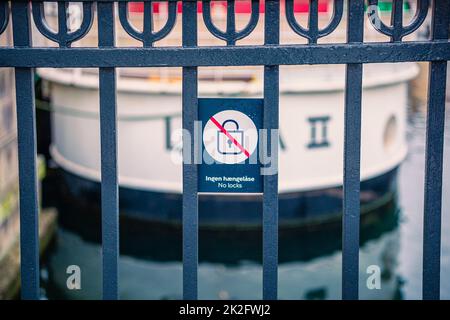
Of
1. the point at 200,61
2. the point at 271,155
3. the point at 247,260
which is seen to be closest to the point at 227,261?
the point at 247,260

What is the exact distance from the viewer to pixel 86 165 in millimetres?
9297

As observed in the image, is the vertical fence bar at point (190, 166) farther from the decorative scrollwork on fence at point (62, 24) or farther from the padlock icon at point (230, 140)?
the decorative scrollwork on fence at point (62, 24)

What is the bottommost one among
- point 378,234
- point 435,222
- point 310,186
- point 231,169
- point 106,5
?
point 378,234

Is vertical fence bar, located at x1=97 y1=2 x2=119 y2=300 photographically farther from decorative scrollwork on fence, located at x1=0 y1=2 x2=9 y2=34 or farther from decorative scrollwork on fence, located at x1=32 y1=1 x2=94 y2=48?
decorative scrollwork on fence, located at x1=0 y1=2 x2=9 y2=34

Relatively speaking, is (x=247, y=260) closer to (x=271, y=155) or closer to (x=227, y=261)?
(x=227, y=261)

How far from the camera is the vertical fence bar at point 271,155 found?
209 centimetres

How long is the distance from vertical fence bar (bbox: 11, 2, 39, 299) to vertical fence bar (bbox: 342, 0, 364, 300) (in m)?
0.94

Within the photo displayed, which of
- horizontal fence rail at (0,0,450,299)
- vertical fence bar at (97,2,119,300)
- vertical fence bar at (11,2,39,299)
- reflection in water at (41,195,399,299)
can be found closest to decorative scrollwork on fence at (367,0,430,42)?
horizontal fence rail at (0,0,450,299)

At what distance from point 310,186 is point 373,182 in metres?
1.16

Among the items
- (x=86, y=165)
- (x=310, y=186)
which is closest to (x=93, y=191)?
(x=86, y=165)

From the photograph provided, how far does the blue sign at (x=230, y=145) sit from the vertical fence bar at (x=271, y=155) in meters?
0.03

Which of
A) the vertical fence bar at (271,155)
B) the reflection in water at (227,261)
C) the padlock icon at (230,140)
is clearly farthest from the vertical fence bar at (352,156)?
the reflection in water at (227,261)

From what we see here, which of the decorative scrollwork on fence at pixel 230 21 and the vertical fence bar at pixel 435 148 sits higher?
the decorative scrollwork on fence at pixel 230 21

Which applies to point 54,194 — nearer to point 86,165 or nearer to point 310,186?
point 86,165
